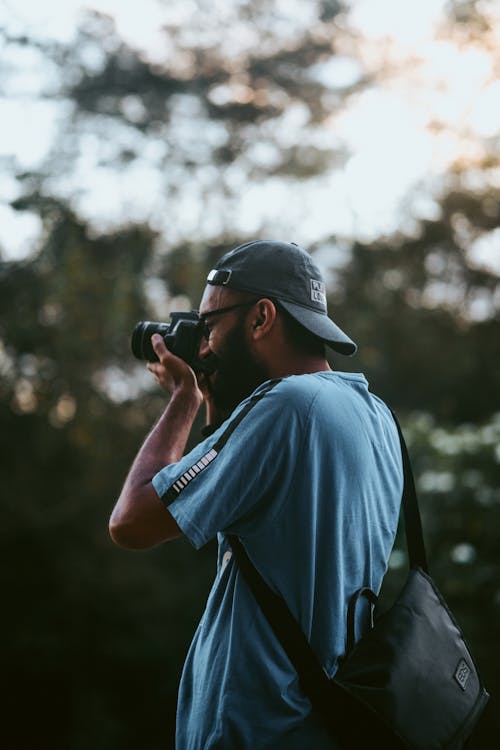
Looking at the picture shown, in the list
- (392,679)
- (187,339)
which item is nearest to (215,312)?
(187,339)

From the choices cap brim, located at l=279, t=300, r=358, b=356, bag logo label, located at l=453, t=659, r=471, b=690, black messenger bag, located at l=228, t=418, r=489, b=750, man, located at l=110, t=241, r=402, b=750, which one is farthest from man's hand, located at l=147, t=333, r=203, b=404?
bag logo label, located at l=453, t=659, r=471, b=690

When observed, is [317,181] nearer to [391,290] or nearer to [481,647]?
[391,290]

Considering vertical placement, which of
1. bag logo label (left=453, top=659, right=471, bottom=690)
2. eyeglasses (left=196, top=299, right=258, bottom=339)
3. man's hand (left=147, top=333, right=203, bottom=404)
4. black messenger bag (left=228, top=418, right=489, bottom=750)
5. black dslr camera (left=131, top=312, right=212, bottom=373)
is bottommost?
bag logo label (left=453, top=659, right=471, bottom=690)

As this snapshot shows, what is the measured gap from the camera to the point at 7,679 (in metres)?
7.41

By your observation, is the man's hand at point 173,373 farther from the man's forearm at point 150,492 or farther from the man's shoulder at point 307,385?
the man's shoulder at point 307,385

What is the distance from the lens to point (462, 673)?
1754 mm

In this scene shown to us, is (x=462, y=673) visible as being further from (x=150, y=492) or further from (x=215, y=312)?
(x=215, y=312)

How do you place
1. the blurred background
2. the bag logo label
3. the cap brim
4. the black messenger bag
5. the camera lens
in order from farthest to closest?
the blurred background < the camera lens < the cap brim < the bag logo label < the black messenger bag

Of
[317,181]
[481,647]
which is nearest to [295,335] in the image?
[481,647]

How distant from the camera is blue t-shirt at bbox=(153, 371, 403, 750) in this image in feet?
5.18

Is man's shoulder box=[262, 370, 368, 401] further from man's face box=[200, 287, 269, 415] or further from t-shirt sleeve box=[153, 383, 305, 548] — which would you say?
man's face box=[200, 287, 269, 415]

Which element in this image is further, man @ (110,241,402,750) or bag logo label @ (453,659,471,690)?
bag logo label @ (453,659,471,690)

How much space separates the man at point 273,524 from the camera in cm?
158

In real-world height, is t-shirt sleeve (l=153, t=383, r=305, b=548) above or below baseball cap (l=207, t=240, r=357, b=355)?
below
